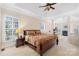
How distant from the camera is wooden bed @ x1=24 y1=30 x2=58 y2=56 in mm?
2318

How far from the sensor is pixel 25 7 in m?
2.38

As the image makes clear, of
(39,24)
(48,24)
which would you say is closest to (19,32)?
(39,24)

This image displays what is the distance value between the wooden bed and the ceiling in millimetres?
→ 378

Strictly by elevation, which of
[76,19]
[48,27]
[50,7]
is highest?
[50,7]

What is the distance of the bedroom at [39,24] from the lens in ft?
7.63

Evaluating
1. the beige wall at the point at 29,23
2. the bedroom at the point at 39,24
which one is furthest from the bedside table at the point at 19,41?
the beige wall at the point at 29,23

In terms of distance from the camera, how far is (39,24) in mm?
2357

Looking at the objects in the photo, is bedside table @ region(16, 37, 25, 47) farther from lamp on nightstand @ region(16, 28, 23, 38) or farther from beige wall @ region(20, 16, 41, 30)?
beige wall @ region(20, 16, 41, 30)

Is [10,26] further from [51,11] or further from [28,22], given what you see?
[51,11]

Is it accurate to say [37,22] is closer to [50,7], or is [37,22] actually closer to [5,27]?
[50,7]

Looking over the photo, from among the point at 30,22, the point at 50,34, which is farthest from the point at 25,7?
the point at 50,34

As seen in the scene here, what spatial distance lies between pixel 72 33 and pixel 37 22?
0.72 meters

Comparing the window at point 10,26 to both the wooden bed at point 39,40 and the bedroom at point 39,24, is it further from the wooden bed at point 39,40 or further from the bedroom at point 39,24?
the wooden bed at point 39,40

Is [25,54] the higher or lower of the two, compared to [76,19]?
lower
